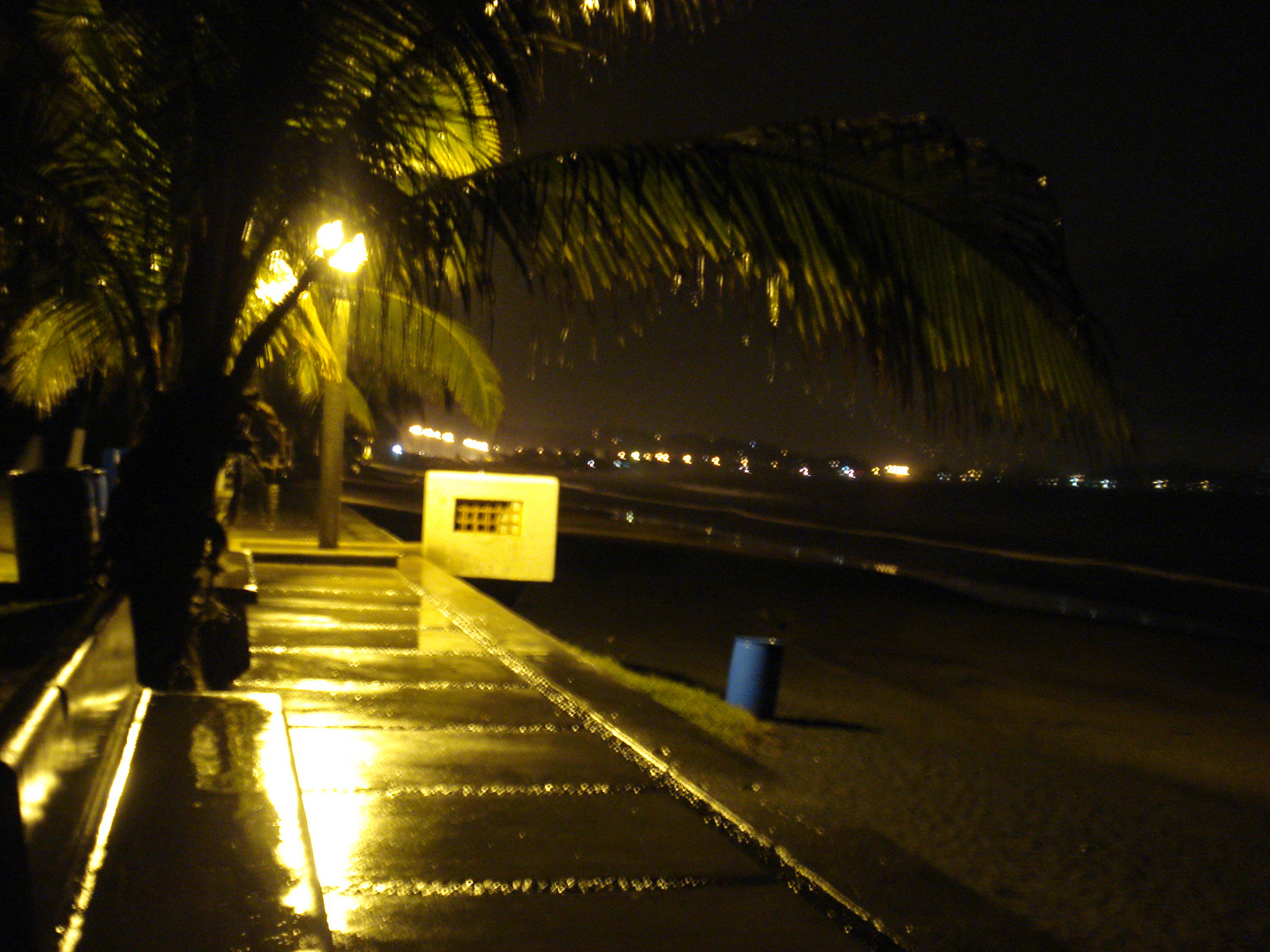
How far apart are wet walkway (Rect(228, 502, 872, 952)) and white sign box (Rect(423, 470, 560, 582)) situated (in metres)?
7.11

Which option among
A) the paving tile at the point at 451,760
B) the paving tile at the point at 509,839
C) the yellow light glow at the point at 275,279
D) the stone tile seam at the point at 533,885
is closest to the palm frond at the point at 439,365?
the yellow light glow at the point at 275,279

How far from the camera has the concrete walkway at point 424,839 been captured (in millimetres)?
3965

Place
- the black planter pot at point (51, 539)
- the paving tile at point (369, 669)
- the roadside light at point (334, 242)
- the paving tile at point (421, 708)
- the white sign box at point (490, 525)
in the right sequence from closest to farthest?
the roadside light at point (334, 242)
the paving tile at point (421, 708)
the paving tile at point (369, 669)
the black planter pot at point (51, 539)
the white sign box at point (490, 525)

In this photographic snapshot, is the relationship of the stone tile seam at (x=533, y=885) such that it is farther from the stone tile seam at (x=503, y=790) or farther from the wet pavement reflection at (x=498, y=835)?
the stone tile seam at (x=503, y=790)

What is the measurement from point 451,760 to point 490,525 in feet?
34.1

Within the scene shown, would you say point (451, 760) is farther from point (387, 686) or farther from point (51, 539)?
point (51, 539)

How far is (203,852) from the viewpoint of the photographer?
13.8 ft

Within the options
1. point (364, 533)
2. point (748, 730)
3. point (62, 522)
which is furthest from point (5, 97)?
point (364, 533)

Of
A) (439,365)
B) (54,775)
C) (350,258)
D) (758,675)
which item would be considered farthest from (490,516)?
(54,775)

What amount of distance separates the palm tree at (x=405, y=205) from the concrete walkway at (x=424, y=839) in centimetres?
122

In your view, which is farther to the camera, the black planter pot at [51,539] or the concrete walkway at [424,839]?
the black planter pot at [51,539]

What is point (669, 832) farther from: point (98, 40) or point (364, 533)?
point (364, 533)

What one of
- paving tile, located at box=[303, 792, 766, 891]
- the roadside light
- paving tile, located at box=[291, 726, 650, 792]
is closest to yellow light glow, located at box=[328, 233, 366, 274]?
the roadside light

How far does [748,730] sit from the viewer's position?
34.3 ft
